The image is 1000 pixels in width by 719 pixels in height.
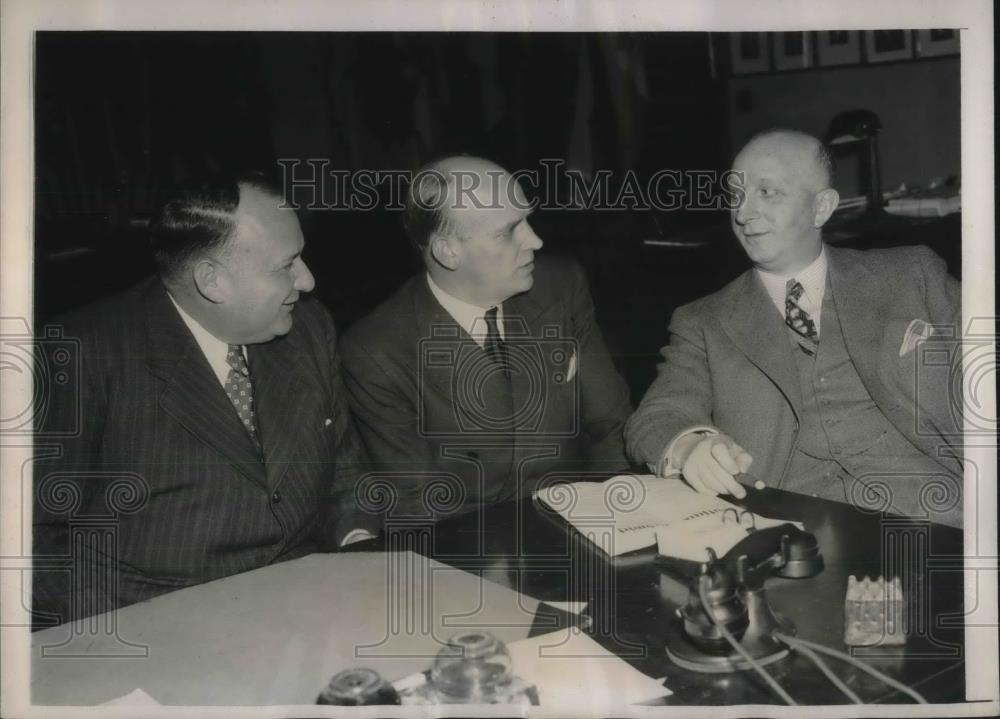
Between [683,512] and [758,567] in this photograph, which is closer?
[758,567]

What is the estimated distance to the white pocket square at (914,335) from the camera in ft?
5.57

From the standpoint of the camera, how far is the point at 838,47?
1.66 metres

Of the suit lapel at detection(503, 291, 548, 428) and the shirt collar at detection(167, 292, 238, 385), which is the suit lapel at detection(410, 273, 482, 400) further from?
the shirt collar at detection(167, 292, 238, 385)

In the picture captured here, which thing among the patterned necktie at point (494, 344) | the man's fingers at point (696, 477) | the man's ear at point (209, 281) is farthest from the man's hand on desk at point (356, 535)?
the man's fingers at point (696, 477)

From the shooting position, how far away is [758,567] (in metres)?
1.27

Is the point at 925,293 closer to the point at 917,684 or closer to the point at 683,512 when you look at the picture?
the point at 683,512

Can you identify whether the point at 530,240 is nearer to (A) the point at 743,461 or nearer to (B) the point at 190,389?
(A) the point at 743,461

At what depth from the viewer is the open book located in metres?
1.40

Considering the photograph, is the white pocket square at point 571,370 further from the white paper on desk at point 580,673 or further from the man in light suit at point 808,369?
the white paper on desk at point 580,673

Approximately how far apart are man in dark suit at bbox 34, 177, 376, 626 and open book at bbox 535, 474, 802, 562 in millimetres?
485

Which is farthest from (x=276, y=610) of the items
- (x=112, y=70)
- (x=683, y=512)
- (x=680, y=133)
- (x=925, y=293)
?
(x=925, y=293)

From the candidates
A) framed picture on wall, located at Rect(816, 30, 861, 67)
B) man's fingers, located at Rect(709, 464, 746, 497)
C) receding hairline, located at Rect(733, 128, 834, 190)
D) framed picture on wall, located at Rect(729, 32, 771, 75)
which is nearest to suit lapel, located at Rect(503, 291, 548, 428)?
man's fingers, located at Rect(709, 464, 746, 497)

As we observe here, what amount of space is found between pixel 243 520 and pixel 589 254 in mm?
876

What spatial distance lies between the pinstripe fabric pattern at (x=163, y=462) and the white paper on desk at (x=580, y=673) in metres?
0.64
